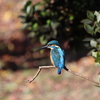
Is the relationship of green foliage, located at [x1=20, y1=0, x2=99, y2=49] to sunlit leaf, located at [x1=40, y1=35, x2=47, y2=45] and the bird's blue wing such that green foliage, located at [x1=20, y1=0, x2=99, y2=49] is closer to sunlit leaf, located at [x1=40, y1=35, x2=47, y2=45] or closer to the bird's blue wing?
sunlit leaf, located at [x1=40, y1=35, x2=47, y2=45]

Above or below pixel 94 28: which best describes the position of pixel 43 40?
below

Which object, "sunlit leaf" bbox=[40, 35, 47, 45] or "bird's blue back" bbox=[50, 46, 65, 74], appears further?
"sunlit leaf" bbox=[40, 35, 47, 45]

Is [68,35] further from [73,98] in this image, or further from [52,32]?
[73,98]

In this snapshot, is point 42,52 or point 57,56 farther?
point 42,52

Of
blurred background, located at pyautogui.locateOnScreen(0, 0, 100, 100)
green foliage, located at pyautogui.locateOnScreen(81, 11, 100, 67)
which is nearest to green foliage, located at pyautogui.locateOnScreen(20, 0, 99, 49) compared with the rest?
blurred background, located at pyautogui.locateOnScreen(0, 0, 100, 100)

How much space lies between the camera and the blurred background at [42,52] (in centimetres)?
446

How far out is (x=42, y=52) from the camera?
457 cm

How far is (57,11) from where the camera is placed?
176 inches

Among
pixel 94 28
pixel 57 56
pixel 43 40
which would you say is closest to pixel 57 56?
pixel 57 56

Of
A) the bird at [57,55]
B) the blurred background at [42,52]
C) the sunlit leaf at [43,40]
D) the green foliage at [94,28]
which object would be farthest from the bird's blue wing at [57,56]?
the sunlit leaf at [43,40]

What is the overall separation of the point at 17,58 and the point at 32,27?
159 inches

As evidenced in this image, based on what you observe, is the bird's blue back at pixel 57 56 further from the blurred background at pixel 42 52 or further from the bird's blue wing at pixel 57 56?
the blurred background at pixel 42 52

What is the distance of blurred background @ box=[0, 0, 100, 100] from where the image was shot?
14.6 ft

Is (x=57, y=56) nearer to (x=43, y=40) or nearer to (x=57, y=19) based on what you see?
(x=43, y=40)
